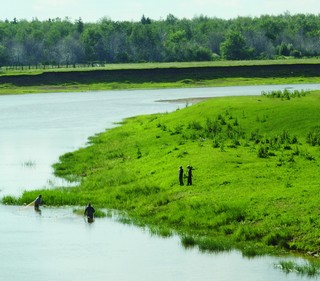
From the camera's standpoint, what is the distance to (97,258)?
37281 millimetres

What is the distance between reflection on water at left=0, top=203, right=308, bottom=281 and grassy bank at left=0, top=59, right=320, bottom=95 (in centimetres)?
11204

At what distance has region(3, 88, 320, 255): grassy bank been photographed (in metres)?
39.0

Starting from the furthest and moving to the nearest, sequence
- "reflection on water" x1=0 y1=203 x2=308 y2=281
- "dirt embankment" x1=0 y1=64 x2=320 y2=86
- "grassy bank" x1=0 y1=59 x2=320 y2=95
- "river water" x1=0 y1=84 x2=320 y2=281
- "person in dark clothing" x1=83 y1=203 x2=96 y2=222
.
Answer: "dirt embankment" x1=0 y1=64 x2=320 y2=86, "grassy bank" x1=0 y1=59 x2=320 y2=95, "person in dark clothing" x1=83 y1=203 x2=96 y2=222, "river water" x1=0 y1=84 x2=320 y2=281, "reflection on water" x1=0 y1=203 x2=308 y2=281

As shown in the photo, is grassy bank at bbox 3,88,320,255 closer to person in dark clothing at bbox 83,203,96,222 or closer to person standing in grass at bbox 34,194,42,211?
person standing in grass at bbox 34,194,42,211

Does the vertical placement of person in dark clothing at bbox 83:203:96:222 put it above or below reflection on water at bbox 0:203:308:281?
above

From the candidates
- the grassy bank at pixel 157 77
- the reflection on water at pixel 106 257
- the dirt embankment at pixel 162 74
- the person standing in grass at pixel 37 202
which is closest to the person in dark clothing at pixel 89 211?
the reflection on water at pixel 106 257

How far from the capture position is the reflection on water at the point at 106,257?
34594mm

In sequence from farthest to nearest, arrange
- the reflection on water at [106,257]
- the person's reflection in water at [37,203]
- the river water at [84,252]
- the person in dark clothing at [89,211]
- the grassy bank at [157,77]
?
1. the grassy bank at [157,77]
2. the person's reflection in water at [37,203]
3. the person in dark clothing at [89,211]
4. the river water at [84,252]
5. the reflection on water at [106,257]

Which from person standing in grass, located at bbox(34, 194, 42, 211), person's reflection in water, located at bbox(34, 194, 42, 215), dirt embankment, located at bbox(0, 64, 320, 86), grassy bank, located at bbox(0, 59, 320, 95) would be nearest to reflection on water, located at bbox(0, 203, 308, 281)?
person's reflection in water, located at bbox(34, 194, 42, 215)

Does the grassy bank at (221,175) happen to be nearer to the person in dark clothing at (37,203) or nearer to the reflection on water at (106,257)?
the person in dark clothing at (37,203)

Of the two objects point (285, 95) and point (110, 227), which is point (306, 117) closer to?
point (285, 95)

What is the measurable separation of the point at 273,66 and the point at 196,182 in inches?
4890

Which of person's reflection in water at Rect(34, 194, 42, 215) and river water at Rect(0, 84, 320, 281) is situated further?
person's reflection in water at Rect(34, 194, 42, 215)

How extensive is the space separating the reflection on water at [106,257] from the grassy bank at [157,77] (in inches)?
4411
